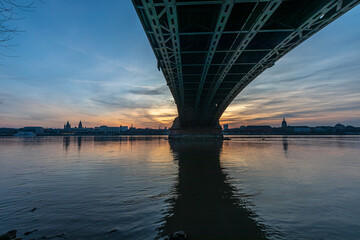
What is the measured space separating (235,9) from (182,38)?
19.9ft

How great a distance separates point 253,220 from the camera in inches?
209

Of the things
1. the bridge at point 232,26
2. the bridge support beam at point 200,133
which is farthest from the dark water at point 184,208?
the bridge support beam at point 200,133

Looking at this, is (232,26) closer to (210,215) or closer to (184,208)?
(184,208)

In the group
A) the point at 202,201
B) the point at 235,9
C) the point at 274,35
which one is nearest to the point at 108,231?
the point at 202,201

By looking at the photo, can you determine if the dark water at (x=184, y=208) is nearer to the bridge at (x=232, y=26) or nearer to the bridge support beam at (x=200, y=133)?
the bridge at (x=232, y=26)

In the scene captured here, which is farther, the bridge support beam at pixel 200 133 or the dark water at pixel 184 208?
the bridge support beam at pixel 200 133

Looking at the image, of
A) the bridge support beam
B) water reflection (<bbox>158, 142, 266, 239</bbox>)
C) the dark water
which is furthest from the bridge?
the bridge support beam

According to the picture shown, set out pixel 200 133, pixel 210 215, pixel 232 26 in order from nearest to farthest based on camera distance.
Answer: pixel 210 215
pixel 232 26
pixel 200 133

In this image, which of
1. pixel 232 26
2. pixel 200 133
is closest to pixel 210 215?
pixel 232 26

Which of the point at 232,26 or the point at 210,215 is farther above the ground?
the point at 232,26

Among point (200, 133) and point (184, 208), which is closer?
point (184, 208)

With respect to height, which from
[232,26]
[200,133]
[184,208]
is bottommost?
[184,208]

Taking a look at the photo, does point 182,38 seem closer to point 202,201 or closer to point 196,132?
point 202,201

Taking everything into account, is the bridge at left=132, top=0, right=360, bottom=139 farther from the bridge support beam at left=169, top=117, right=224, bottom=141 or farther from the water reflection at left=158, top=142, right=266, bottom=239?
the bridge support beam at left=169, top=117, right=224, bottom=141
